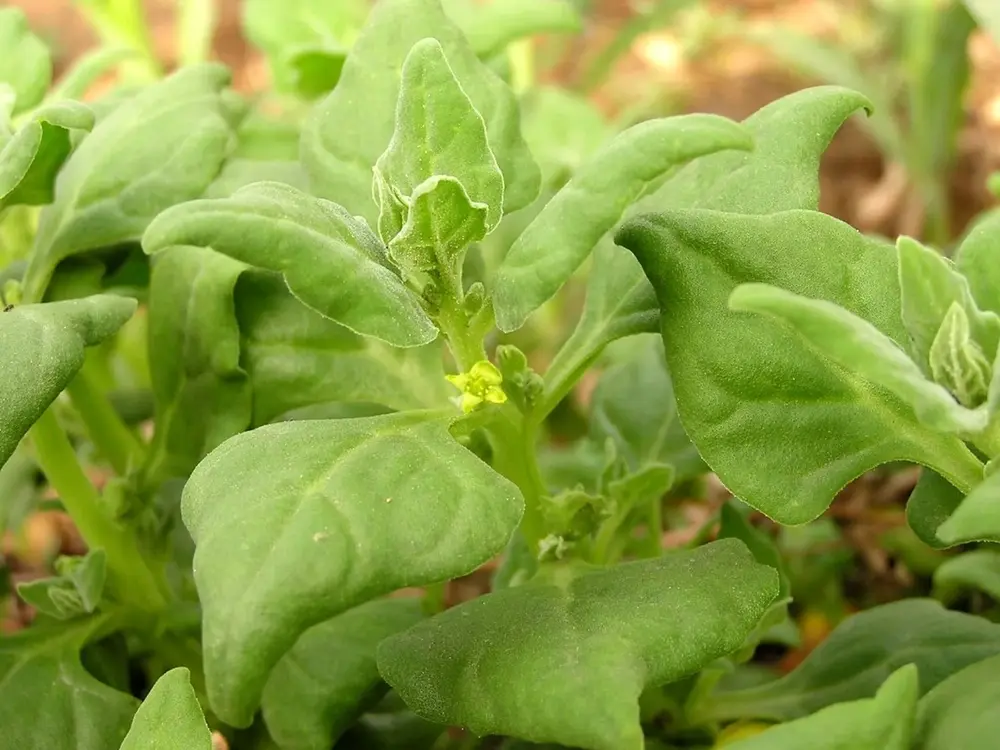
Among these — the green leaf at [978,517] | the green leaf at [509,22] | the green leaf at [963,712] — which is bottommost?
the green leaf at [963,712]

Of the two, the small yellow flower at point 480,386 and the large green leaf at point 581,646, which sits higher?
the small yellow flower at point 480,386

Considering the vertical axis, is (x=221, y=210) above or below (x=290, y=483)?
above

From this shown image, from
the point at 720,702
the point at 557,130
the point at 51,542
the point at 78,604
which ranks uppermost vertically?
the point at 557,130

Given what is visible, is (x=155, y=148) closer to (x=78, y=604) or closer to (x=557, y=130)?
(x=78, y=604)

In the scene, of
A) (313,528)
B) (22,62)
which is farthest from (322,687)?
(22,62)

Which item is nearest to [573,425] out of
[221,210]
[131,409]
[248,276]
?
[131,409]

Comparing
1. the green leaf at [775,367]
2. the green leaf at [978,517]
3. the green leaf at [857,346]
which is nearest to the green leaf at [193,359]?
the green leaf at [775,367]

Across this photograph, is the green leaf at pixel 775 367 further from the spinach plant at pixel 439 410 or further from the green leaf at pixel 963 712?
the green leaf at pixel 963 712

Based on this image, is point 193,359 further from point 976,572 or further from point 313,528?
point 976,572
